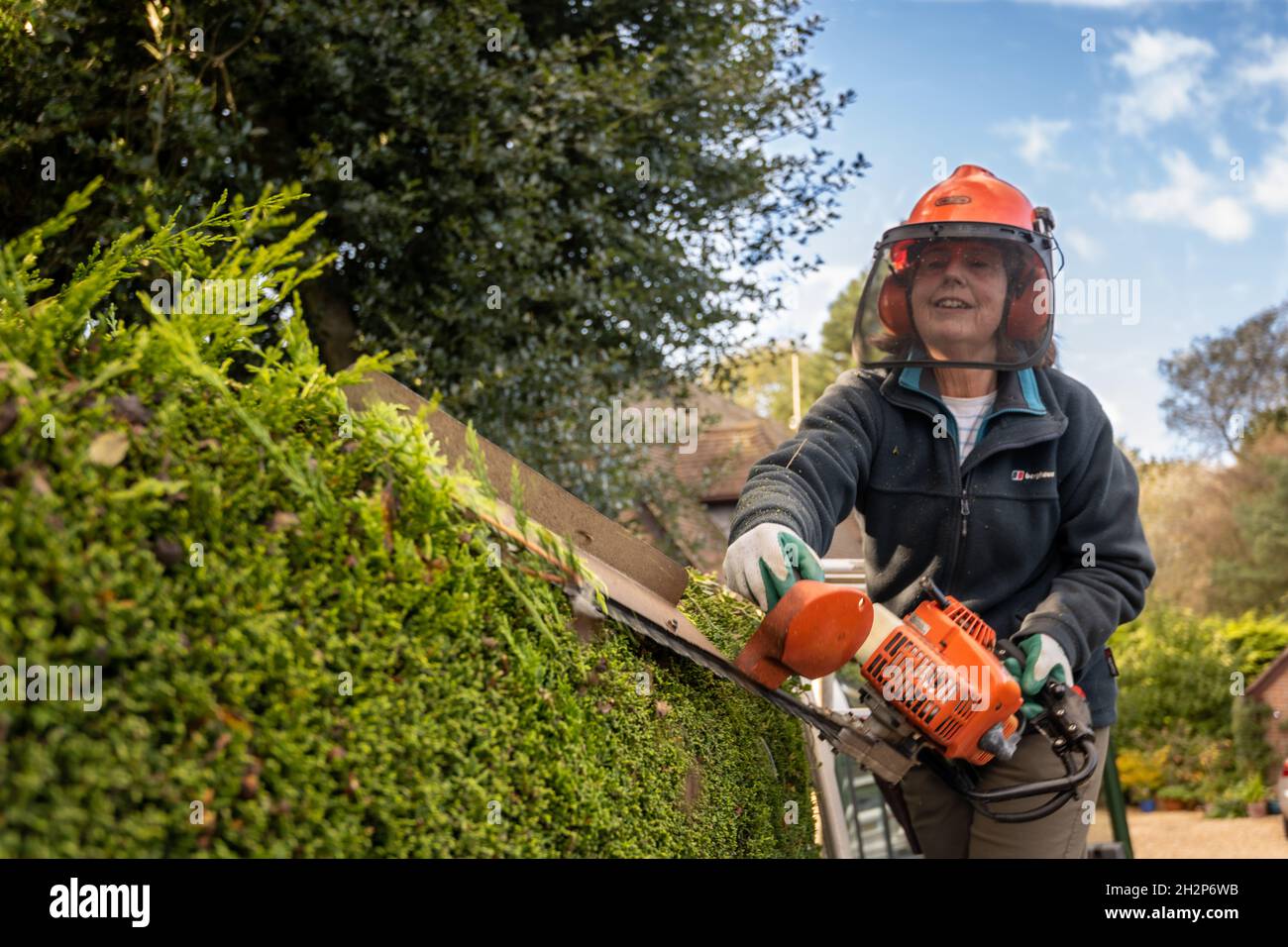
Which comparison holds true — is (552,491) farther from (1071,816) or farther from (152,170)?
(152,170)


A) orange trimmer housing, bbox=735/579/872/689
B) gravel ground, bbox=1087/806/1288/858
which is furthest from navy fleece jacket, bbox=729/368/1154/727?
gravel ground, bbox=1087/806/1288/858

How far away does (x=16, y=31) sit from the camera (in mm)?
5090

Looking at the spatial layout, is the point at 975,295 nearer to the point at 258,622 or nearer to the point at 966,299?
the point at 966,299

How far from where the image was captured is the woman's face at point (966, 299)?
3.09 m

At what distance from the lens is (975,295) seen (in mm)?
3098

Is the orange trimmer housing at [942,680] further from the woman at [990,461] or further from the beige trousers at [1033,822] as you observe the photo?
the beige trousers at [1033,822]

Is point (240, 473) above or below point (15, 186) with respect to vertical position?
below

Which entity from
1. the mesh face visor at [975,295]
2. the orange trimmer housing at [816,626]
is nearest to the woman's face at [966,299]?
the mesh face visor at [975,295]

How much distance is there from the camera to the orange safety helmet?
3.02m

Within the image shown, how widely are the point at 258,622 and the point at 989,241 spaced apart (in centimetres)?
234

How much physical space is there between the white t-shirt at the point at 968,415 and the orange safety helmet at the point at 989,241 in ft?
0.47
